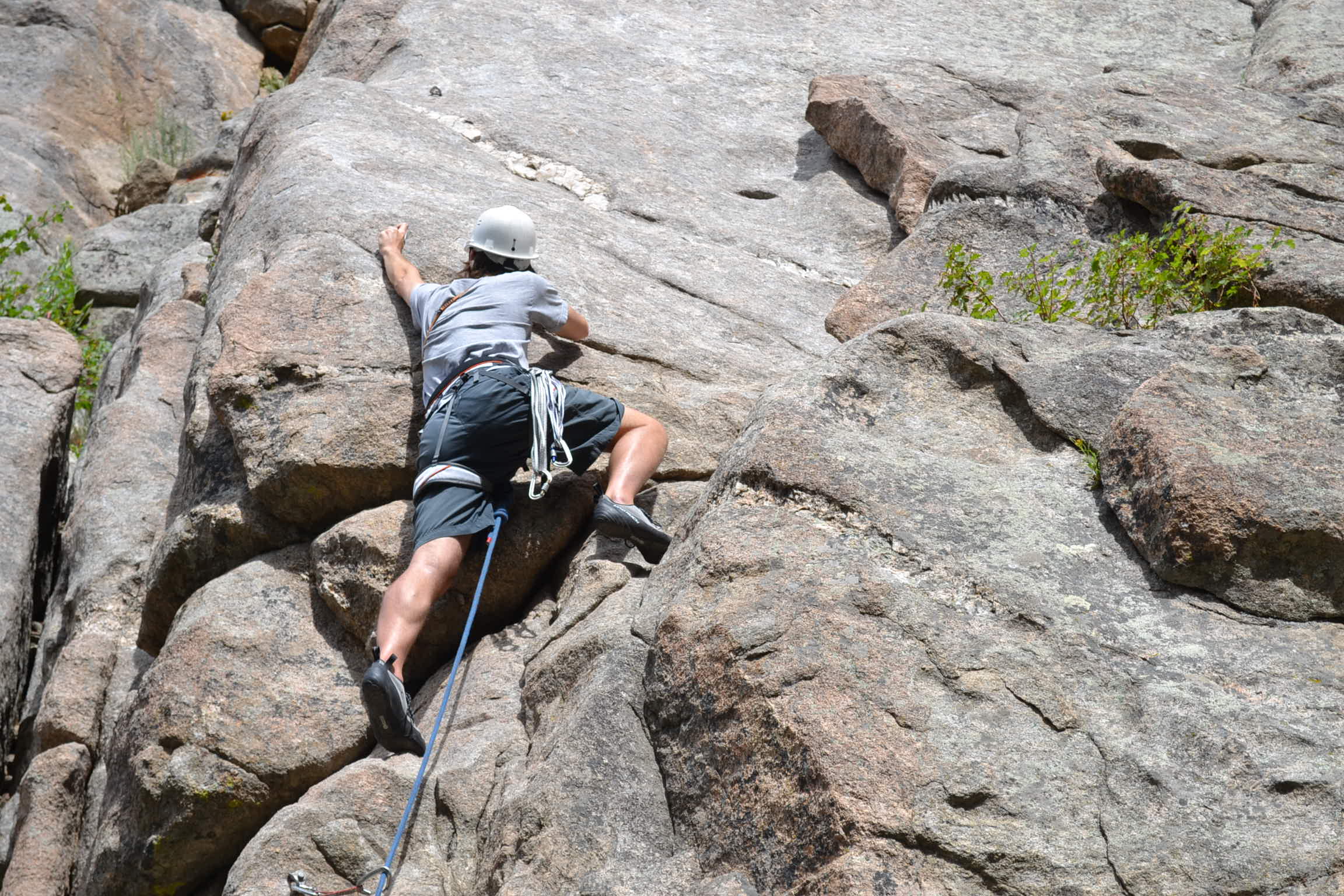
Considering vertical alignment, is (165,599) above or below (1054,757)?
below

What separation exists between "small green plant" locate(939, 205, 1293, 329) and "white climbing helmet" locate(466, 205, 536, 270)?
236cm

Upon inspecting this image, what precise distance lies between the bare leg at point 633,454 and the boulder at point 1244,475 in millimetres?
2162

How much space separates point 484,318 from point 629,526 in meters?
1.41

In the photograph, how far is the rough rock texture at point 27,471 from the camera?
25.4 feet

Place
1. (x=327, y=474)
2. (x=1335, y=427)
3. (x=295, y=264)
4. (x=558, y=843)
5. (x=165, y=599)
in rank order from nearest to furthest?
(x=558, y=843), (x=1335, y=427), (x=327, y=474), (x=165, y=599), (x=295, y=264)

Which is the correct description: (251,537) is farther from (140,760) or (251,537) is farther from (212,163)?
(212,163)

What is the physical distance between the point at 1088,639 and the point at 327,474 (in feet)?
12.1

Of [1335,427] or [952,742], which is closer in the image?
[952,742]

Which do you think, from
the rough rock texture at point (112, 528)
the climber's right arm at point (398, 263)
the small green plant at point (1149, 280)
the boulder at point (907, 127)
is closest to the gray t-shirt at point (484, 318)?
the climber's right arm at point (398, 263)

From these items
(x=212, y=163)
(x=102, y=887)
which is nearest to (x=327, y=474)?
(x=102, y=887)

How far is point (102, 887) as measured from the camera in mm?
5703

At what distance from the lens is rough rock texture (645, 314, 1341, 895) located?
3.54 metres

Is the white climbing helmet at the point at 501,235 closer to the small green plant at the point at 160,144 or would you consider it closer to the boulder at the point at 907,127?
the boulder at the point at 907,127

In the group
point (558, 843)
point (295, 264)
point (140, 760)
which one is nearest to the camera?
point (558, 843)
